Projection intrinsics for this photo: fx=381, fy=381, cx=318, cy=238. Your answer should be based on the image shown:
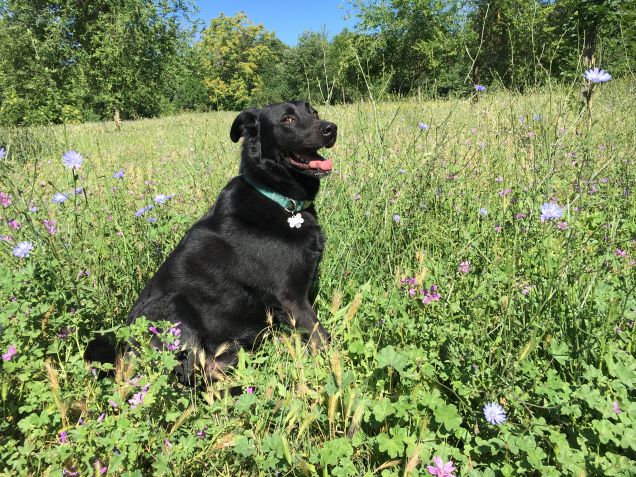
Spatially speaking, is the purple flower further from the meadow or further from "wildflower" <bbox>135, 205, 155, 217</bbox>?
"wildflower" <bbox>135, 205, 155, 217</bbox>

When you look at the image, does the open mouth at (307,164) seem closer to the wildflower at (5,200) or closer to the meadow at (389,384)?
the meadow at (389,384)

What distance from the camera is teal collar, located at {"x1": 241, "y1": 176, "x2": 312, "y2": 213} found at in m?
2.59

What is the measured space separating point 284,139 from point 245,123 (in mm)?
412

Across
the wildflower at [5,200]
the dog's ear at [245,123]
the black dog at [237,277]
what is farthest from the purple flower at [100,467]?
the dog's ear at [245,123]

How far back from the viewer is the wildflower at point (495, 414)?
1.31 m

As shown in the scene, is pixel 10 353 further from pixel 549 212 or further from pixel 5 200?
pixel 549 212

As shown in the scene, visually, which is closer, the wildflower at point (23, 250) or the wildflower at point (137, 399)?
the wildflower at point (137, 399)

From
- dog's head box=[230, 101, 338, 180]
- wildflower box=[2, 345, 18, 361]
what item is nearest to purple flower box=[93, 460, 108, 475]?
wildflower box=[2, 345, 18, 361]


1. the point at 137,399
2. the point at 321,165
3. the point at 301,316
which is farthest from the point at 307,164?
the point at 137,399

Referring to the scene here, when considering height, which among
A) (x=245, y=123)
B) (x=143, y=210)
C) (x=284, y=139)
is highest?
(x=245, y=123)

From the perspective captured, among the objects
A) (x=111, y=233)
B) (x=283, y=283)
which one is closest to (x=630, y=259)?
(x=283, y=283)

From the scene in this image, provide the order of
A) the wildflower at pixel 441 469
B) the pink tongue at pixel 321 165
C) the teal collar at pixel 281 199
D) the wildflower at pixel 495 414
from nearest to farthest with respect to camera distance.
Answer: the wildflower at pixel 441 469
the wildflower at pixel 495 414
the teal collar at pixel 281 199
the pink tongue at pixel 321 165

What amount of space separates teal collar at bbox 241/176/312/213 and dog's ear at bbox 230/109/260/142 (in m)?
0.60

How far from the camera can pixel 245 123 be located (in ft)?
10.3
